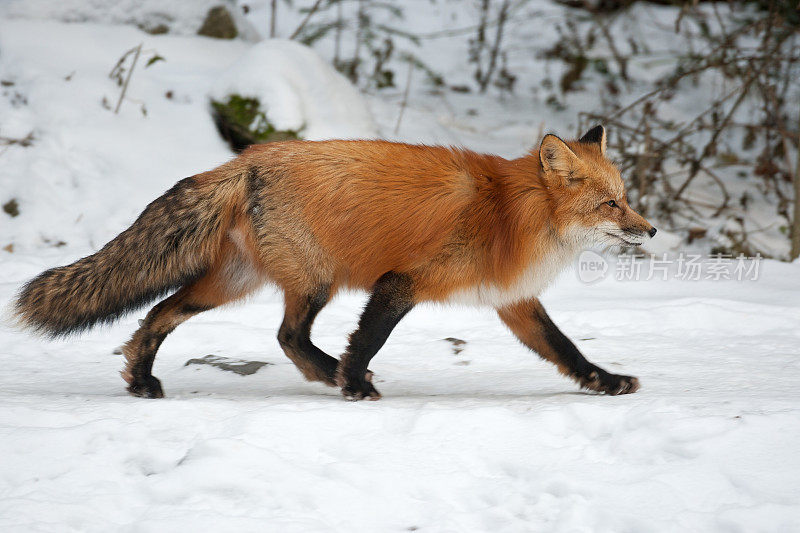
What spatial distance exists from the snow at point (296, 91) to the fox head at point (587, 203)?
4.45 metres

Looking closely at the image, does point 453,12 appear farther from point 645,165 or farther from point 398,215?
point 398,215

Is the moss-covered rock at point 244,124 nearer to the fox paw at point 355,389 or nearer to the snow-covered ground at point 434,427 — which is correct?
the snow-covered ground at point 434,427

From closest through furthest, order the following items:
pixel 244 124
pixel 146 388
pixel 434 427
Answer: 1. pixel 434 427
2. pixel 146 388
3. pixel 244 124

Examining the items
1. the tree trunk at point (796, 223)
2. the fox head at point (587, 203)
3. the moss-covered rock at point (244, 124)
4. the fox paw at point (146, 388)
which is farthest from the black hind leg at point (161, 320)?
the tree trunk at point (796, 223)

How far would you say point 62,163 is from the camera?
768cm

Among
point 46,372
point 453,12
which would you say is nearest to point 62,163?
point 46,372

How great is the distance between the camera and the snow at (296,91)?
317 inches

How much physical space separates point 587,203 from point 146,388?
2448mm

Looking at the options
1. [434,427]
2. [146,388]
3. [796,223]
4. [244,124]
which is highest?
[244,124]

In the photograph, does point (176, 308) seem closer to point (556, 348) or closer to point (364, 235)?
point (364, 235)

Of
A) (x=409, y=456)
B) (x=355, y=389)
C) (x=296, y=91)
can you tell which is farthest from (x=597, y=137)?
(x=296, y=91)

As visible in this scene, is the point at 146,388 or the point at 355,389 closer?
the point at 355,389

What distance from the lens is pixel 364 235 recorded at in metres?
3.90

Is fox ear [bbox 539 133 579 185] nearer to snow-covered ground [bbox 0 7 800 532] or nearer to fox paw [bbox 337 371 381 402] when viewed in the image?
snow-covered ground [bbox 0 7 800 532]
